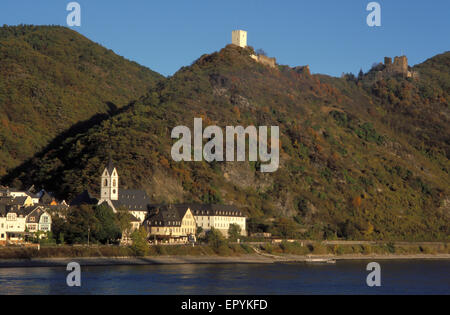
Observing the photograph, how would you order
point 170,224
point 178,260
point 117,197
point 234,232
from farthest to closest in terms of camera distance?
point 234,232, point 117,197, point 170,224, point 178,260

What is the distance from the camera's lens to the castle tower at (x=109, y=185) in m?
122

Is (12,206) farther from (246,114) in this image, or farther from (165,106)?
(246,114)

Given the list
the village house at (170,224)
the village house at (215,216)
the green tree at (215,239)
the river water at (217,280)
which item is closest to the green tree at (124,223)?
the village house at (170,224)

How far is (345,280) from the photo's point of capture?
287 feet

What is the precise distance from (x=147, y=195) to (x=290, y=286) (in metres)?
57.7

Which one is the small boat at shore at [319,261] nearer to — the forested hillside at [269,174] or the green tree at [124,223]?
the forested hillside at [269,174]

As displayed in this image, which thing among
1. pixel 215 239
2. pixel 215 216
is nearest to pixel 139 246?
pixel 215 239

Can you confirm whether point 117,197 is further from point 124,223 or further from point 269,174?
point 269,174

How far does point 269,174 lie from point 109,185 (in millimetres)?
46176

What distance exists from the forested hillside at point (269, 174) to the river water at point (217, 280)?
38.7 meters

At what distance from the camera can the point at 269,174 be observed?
159 metres

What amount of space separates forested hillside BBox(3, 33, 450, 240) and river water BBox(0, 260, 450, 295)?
3872cm

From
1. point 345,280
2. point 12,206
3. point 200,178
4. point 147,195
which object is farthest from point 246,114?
point 345,280

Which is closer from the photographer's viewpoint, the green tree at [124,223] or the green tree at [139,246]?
the green tree at [139,246]
